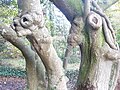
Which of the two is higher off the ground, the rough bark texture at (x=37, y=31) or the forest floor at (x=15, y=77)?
the rough bark texture at (x=37, y=31)

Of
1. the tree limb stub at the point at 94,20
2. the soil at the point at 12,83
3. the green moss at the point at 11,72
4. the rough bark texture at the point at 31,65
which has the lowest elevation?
the soil at the point at 12,83

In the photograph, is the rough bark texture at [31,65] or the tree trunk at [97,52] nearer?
the tree trunk at [97,52]

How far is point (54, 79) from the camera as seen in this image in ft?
13.2

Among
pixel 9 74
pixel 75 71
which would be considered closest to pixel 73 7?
pixel 75 71

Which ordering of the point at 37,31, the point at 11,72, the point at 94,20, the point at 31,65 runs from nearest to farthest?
the point at 37,31, the point at 94,20, the point at 31,65, the point at 11,72

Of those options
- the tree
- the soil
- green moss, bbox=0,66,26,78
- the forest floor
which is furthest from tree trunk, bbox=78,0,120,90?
green moss, bbox=0,66,26,78

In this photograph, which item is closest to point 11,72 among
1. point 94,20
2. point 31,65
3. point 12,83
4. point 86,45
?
point 12,83

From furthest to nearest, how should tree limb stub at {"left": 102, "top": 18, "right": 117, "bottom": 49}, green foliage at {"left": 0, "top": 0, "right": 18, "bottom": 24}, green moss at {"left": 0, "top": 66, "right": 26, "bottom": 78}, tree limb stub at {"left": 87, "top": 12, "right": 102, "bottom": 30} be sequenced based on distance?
green moss at {"left": 0, "top": 66, "right": 26, "bottom": 78}, green foliage at {"left": 0, "top": 0, "right": 18, "bottom": 24}, tree limb stub at {"left": 102, "top": 18, "right": 117, "bottom": 49}, tree limb stub at {"left": 87, "top": 12, "right": 102, "bottom": 30}

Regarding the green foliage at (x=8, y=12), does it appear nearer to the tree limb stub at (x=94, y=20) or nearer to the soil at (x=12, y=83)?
the tree limb stub at (x=94, y=20)

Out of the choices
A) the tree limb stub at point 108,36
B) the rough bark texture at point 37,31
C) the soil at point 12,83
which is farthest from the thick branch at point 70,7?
the soil at point 12,83

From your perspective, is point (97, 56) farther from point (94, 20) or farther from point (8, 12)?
point (8, 12)

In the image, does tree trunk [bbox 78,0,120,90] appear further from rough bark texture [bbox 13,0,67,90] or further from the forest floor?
the forest floor

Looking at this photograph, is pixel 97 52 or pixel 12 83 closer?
pixel 97 52

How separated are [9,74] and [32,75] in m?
7.25
